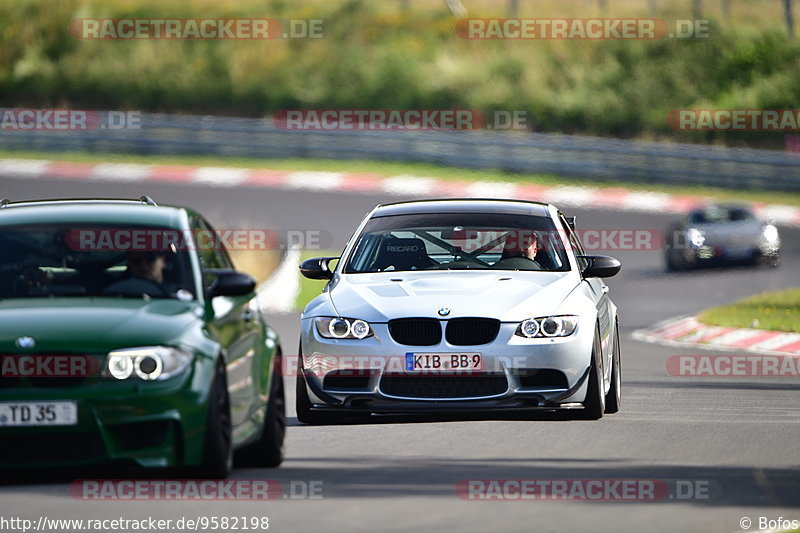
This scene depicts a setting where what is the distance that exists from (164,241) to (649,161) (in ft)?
100

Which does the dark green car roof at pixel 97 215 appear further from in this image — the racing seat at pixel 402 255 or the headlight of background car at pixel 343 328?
the racing seat at pixel 402 255

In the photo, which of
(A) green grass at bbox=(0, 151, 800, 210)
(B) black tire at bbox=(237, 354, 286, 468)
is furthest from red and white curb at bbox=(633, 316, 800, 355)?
(A) green grass at bbox=(0, 151, 800, 210)

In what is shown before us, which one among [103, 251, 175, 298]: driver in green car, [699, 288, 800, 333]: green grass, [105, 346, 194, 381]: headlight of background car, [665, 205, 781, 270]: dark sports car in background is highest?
[103, 251, 175, 298]: driver in green car

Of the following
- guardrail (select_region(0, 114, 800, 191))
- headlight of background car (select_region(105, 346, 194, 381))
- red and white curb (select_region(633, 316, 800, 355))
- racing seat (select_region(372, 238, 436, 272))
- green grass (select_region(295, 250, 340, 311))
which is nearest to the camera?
headlight of background car (select_region(105, 346, 194, 381))

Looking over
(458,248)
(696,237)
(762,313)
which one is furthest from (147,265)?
(696,237)

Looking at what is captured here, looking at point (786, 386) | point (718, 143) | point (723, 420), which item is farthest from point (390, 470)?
point (718, 143)

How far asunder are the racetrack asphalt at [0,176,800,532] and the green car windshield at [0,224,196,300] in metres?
0.97

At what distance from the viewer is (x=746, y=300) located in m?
24.7

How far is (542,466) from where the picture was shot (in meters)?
9.30

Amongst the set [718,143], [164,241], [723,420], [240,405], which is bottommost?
[718,143]

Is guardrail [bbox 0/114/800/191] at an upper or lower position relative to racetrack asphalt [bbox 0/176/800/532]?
lower

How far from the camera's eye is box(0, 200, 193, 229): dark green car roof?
936 centimetres

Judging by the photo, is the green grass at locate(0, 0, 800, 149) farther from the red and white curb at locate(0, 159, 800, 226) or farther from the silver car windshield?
the silver car windshield

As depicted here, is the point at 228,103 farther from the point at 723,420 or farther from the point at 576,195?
the point at 723,420
